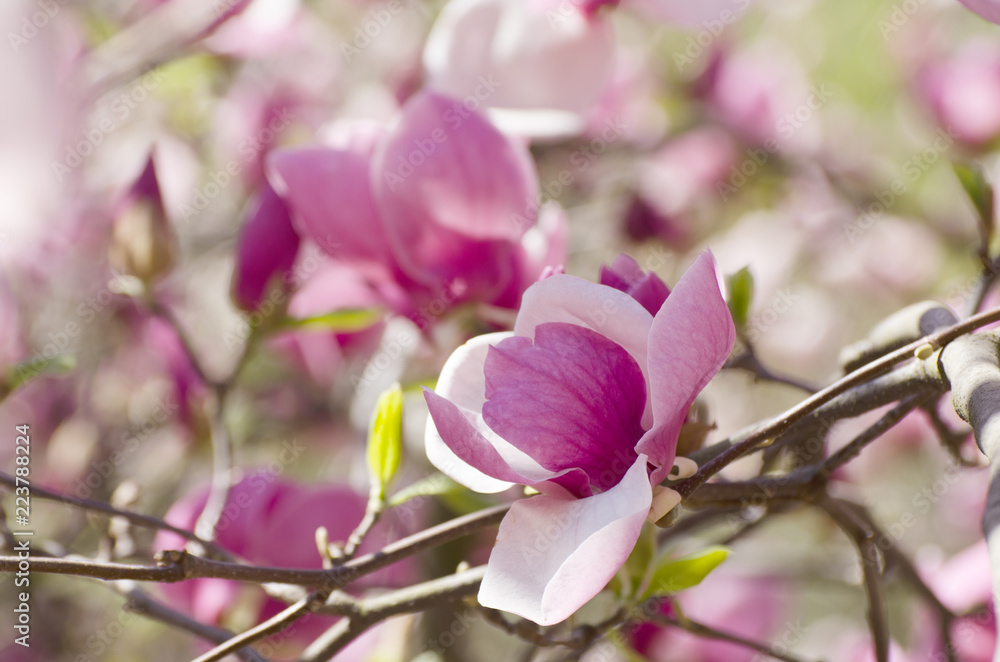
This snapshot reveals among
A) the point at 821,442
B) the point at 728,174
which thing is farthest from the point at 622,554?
the point at 728,174

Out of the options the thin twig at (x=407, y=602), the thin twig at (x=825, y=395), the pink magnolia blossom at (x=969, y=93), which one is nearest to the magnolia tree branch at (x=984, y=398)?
the thin twig at (x=825, y=395)

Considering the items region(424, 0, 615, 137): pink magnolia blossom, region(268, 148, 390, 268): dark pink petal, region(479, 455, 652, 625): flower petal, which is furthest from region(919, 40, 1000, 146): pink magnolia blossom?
region(479, 455, 652, 625): flower petal

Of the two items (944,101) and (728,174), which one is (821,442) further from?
(728,174)

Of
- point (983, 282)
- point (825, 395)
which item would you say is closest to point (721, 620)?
point (983, 282)

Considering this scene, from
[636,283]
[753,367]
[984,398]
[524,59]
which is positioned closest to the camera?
[984,398]

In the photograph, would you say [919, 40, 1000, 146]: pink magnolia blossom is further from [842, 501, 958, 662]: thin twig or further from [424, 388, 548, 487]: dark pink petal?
[424, 388, 548, 487]: dark pink petal

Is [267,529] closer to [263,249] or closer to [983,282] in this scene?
[263,249]

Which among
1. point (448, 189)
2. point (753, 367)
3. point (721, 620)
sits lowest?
point (721, 620)
